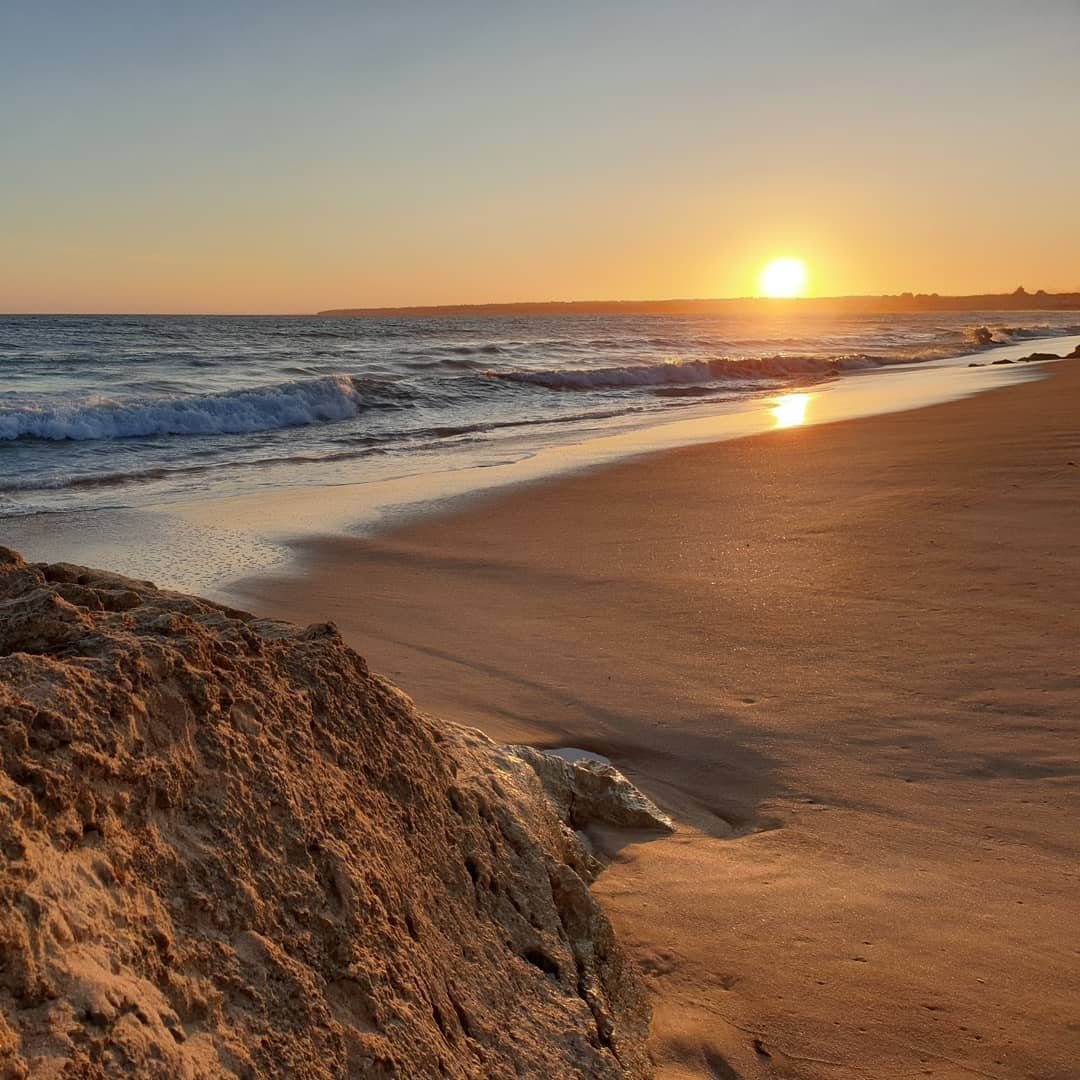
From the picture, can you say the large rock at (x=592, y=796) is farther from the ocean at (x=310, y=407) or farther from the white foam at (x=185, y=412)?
the white foam at (x=185, y=412)

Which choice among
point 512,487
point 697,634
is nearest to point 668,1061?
point 697,634

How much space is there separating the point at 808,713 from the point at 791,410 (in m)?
13.3

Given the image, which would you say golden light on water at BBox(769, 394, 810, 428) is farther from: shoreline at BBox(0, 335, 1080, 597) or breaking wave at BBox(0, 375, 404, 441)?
breaking wave at BBox(0, 375, 404, 441)

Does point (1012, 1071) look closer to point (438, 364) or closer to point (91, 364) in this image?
point (438, 364)

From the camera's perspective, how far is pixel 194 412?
17688mm

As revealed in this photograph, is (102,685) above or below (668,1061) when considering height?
above

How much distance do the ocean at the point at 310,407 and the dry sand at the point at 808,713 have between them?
452cm

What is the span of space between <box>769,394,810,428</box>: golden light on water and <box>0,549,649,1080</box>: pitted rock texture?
12.3 m

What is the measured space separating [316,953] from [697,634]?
3.58 metres

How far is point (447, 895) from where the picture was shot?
1865 millimetres

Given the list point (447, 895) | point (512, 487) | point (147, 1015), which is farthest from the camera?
point (512, 487)

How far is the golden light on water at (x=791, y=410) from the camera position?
47.2 ft

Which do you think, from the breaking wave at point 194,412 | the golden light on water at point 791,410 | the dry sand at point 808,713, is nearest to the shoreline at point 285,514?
the golden light on water at point 791,410

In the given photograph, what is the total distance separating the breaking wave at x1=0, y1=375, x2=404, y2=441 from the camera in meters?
15.8
